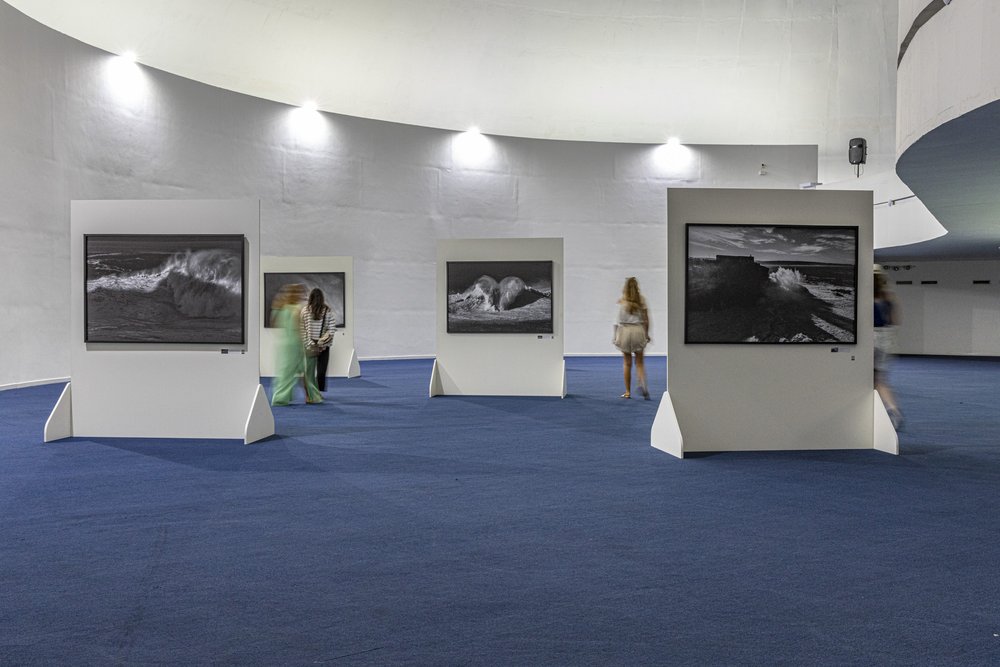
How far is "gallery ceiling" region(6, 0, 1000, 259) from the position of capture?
21609 mm

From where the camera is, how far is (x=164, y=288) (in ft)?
32.3

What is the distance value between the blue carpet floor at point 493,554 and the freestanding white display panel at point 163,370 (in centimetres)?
36

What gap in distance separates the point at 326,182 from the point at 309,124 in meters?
1.62

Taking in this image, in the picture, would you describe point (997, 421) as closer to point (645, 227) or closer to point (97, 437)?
point (97, 437)

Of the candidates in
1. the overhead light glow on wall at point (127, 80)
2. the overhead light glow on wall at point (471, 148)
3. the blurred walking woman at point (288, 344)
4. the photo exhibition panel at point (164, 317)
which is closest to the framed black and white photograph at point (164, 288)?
the photo exhibition panel at point (164, 317)

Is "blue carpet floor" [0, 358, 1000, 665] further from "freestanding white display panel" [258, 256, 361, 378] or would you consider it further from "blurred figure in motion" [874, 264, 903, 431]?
"freestanding white display panel" [258, 256, 361, 378]

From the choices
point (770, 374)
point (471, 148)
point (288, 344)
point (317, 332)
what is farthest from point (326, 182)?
point (770, 374)

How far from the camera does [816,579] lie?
4.81m

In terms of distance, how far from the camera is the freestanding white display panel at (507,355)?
50.0 ft

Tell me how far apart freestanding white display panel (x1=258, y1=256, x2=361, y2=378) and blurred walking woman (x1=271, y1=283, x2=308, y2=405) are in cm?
523

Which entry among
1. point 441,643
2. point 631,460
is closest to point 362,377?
point 631,460

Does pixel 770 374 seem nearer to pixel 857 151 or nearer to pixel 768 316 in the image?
pixel 768 316

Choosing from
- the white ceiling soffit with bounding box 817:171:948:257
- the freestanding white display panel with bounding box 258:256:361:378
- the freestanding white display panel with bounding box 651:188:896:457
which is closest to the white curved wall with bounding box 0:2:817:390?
the freestanding white display panel with bounding box 258:256:361:378

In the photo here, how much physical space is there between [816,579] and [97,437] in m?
8.32
